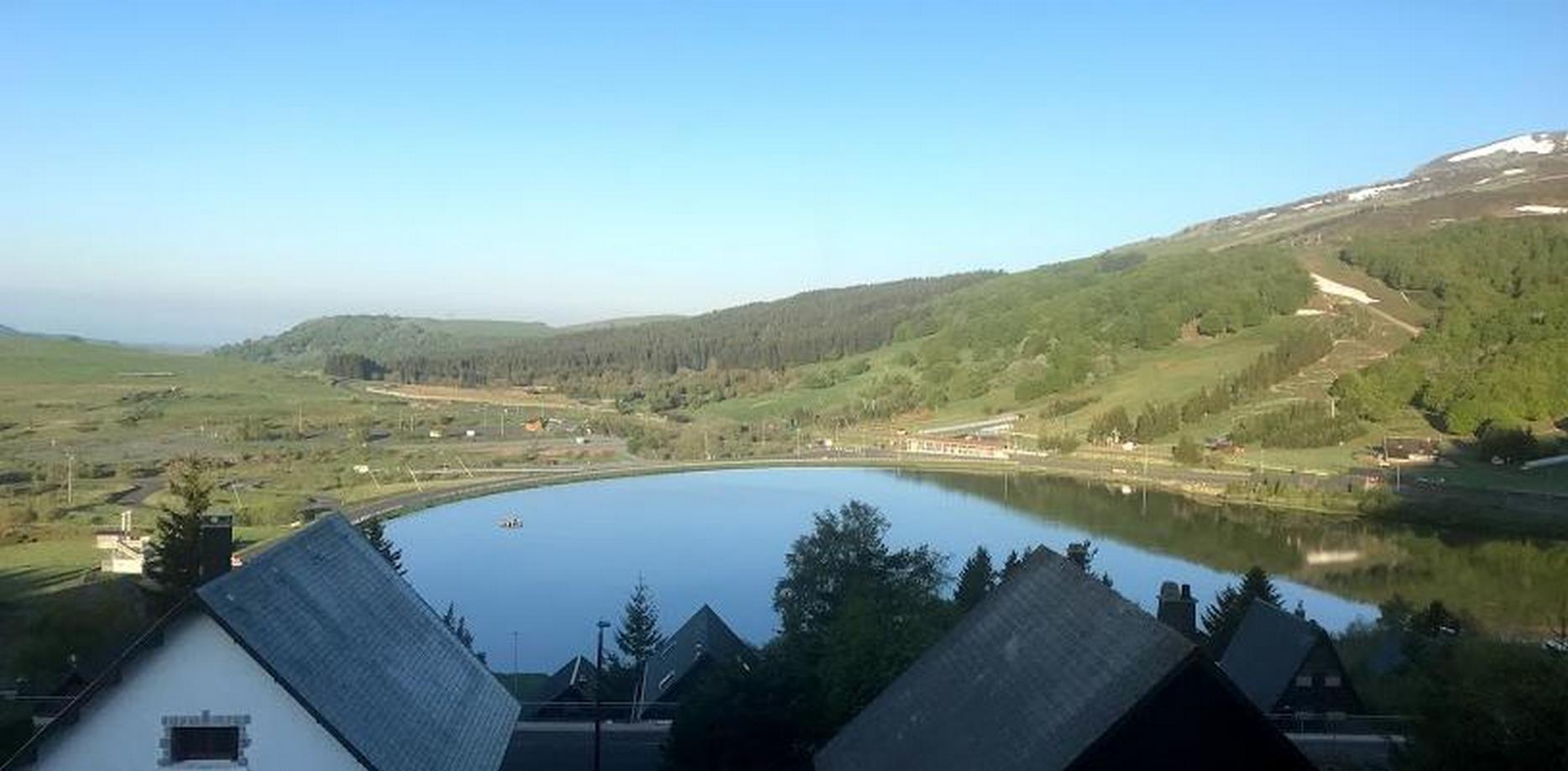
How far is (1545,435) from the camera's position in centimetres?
6334

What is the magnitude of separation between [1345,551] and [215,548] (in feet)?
157

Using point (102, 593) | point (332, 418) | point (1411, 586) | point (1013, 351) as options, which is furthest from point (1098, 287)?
point (102, 593)

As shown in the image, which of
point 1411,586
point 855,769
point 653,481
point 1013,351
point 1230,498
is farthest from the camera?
point 1013,351

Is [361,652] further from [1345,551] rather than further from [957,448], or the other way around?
[957,448]

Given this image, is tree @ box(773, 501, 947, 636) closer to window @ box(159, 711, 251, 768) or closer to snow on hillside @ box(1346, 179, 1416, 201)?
window @ box(159, 711, 251, 768)

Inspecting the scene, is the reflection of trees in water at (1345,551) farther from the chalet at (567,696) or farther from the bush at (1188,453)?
the chalet at (567,696)

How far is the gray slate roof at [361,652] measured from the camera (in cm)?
842

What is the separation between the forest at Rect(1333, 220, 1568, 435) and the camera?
217 ft

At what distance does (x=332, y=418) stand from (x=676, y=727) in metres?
86.7

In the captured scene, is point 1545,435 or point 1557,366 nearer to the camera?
point 1545,435

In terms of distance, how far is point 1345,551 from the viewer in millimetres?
49094

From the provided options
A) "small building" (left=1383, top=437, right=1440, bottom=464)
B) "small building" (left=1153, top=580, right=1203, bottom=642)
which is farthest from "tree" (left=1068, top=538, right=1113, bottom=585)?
"small building" (left=1383, top=437, right=1440, bottom=464)

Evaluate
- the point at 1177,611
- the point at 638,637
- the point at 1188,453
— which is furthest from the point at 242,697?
the point at 1188,453

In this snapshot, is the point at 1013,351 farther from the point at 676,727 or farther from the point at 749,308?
the point at 676,727
